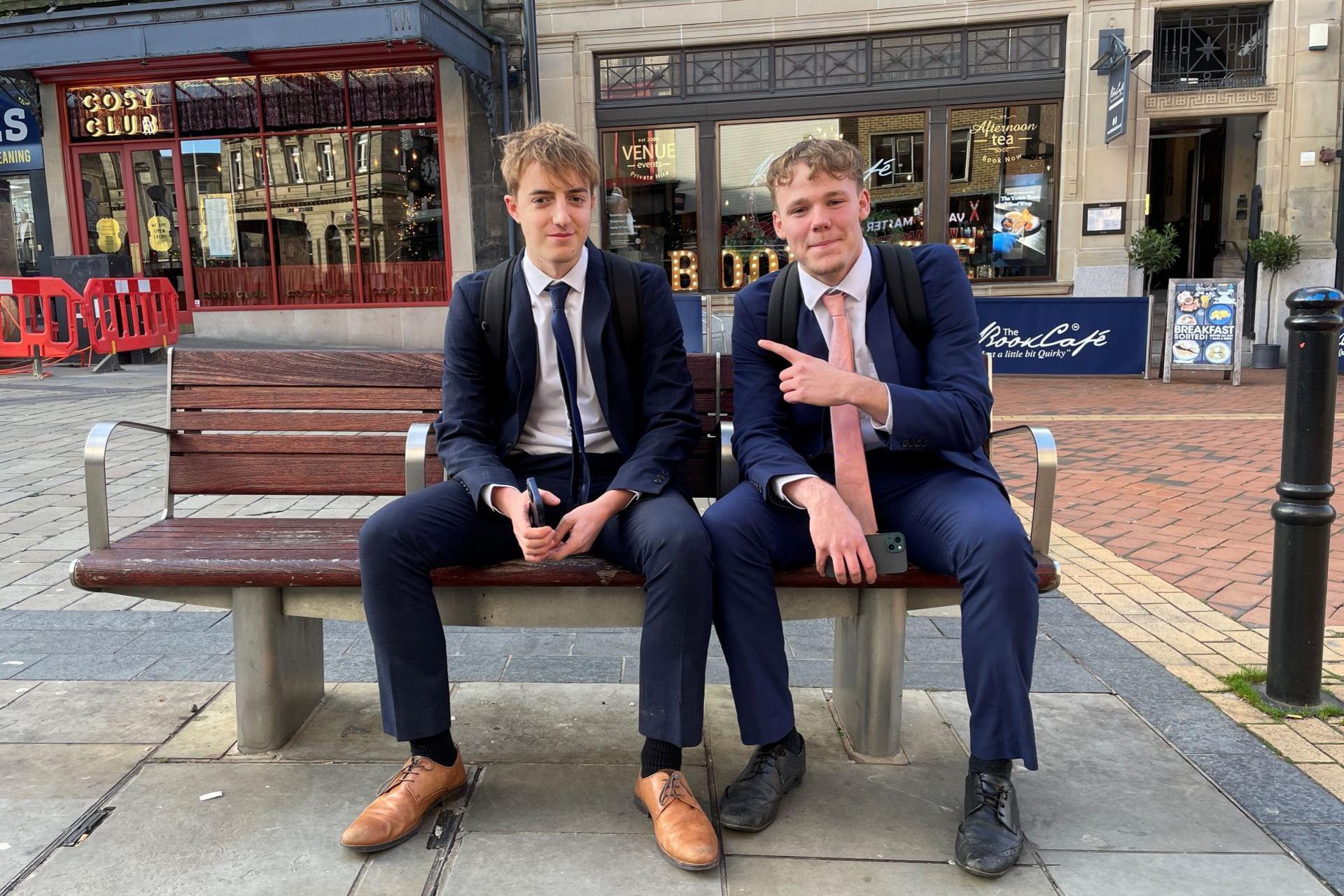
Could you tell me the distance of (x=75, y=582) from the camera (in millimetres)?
2547

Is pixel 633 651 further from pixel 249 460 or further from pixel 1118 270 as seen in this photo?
pixel 1118 270

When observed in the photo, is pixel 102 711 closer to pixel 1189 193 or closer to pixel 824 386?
pixel 824 386

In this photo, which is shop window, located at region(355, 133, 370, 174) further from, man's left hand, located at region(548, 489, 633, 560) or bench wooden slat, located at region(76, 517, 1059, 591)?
man's left hand, located at region(548, 489, 633, 560)

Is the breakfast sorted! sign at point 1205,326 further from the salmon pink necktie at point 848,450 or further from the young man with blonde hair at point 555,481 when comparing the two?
the young man with blonde hair at point 555,481

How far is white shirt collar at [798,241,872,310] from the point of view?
267 cm

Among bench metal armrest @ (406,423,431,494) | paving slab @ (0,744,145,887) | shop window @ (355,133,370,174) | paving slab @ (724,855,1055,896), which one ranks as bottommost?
paving slab @ (724,855,1055,896)

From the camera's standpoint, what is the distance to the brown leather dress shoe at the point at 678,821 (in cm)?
218

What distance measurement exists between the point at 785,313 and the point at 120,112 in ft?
49.7

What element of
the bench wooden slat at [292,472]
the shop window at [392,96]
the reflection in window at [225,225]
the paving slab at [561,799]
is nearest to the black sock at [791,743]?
the paving slab at [561,799]

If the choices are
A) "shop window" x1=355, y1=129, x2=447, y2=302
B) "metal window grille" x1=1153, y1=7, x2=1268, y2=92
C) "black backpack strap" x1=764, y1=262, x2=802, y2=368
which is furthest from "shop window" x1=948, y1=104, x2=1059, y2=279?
"black backpack strap" x1=764, y1=262, x2=802, y2=368

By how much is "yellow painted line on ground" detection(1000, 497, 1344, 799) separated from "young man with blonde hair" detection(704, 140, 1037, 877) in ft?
3.46

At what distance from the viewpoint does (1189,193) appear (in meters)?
15.5

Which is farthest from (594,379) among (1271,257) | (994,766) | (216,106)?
(216,106)

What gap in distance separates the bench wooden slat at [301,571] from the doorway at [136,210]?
13808 millimetres
